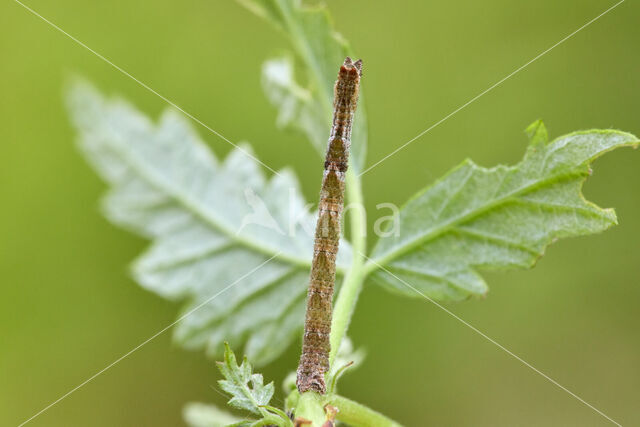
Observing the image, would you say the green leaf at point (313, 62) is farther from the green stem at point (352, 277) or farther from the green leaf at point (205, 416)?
the green leaf at point (205, 416)

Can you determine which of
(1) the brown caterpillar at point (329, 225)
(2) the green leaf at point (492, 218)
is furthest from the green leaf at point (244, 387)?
(2) the green leaf at point (492, 218)

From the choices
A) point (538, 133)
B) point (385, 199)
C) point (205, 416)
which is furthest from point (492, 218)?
point (385, 199)

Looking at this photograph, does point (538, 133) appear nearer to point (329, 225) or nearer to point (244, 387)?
point (329, 225)

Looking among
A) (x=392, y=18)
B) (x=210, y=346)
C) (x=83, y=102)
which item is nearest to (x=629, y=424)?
(x=210, y=346)

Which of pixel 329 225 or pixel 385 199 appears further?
pixel 385 199

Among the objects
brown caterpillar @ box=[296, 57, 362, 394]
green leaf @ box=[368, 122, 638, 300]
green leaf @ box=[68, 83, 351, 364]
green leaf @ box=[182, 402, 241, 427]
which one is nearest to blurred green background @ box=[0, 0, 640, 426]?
green leaf @ box=[68, 83, 351, 364]

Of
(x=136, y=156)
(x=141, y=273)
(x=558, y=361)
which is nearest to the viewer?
(x=141, y=273)

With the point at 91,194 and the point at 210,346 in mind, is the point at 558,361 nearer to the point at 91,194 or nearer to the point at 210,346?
the point at 210,346
